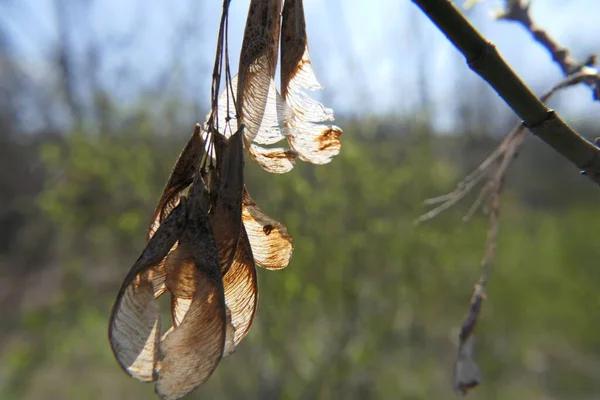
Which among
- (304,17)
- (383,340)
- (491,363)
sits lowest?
(491,363)

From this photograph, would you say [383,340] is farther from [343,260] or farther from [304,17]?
[304,17]

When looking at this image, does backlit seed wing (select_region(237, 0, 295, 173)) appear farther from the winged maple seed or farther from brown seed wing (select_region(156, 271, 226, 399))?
brown seed wing (select_region(156, 271, 226, 399))

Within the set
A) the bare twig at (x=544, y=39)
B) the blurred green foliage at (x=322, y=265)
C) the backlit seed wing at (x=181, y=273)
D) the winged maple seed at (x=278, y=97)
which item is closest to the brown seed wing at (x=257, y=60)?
the winged maple seed at (x=278, y=97)

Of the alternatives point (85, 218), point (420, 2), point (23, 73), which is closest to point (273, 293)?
point (85, 218)

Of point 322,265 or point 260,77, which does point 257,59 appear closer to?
point 260,77

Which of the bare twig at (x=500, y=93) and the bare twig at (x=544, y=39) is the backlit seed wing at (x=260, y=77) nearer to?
the bare twig at (x=500, y=93)

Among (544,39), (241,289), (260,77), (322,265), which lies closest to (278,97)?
(260,77)

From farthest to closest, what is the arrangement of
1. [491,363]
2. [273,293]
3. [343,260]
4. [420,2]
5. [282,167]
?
[491,363], [343,260], [273,293], [282,167], [420,2]
